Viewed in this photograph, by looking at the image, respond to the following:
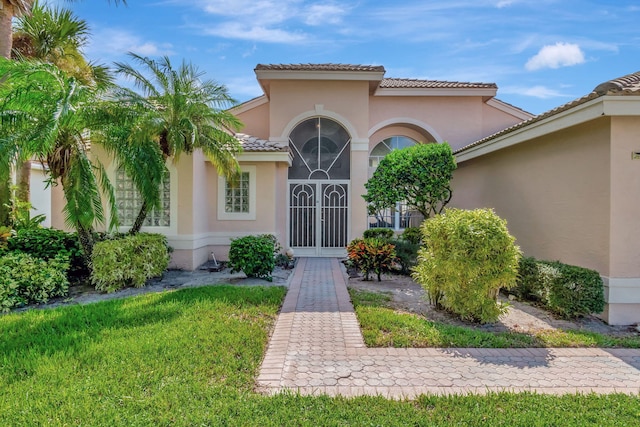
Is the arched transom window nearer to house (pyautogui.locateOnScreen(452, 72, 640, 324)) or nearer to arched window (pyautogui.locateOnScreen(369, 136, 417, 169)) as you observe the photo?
arched window (pyautogui.locateOnScreen(369, 136, 417, 169))

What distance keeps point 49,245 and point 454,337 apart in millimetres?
10974

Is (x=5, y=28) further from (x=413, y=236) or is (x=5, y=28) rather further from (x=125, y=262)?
(x=413, y=236)

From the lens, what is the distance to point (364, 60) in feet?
50.2

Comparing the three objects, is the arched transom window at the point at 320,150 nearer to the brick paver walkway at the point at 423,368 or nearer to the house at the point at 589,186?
the house at the point at 589,186

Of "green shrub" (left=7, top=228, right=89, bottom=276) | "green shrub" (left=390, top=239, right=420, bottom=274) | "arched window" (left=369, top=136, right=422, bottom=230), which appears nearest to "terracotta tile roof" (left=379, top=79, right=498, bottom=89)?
"arched window" (left=369, top=136, right=422, bottom=230)

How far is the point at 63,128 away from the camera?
7891 millimetres

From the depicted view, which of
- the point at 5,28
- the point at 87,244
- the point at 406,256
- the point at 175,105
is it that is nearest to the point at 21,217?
the point at 87,244

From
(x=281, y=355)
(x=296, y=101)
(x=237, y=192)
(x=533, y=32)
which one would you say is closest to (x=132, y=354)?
(x=281, y=355)

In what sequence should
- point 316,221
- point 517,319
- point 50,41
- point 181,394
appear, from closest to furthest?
point 181,394
point 517,319
point 50,41
point 316,221

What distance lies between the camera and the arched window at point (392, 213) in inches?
622

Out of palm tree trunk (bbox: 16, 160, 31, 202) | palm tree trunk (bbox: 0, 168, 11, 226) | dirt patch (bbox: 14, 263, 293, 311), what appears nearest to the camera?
dirt patch (bbox: 14, 263, 293, 311)

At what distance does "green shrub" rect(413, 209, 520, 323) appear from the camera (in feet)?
21.1

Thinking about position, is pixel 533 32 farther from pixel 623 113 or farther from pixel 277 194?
pixel 277 194

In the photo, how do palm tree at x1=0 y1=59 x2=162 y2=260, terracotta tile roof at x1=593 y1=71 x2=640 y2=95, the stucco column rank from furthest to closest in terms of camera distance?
the stucco column, palm tree at x1=0 y1=59 x2=162 y2=260, terracotta tile roof at x1=593 y1=71 x2=640 y2=95
